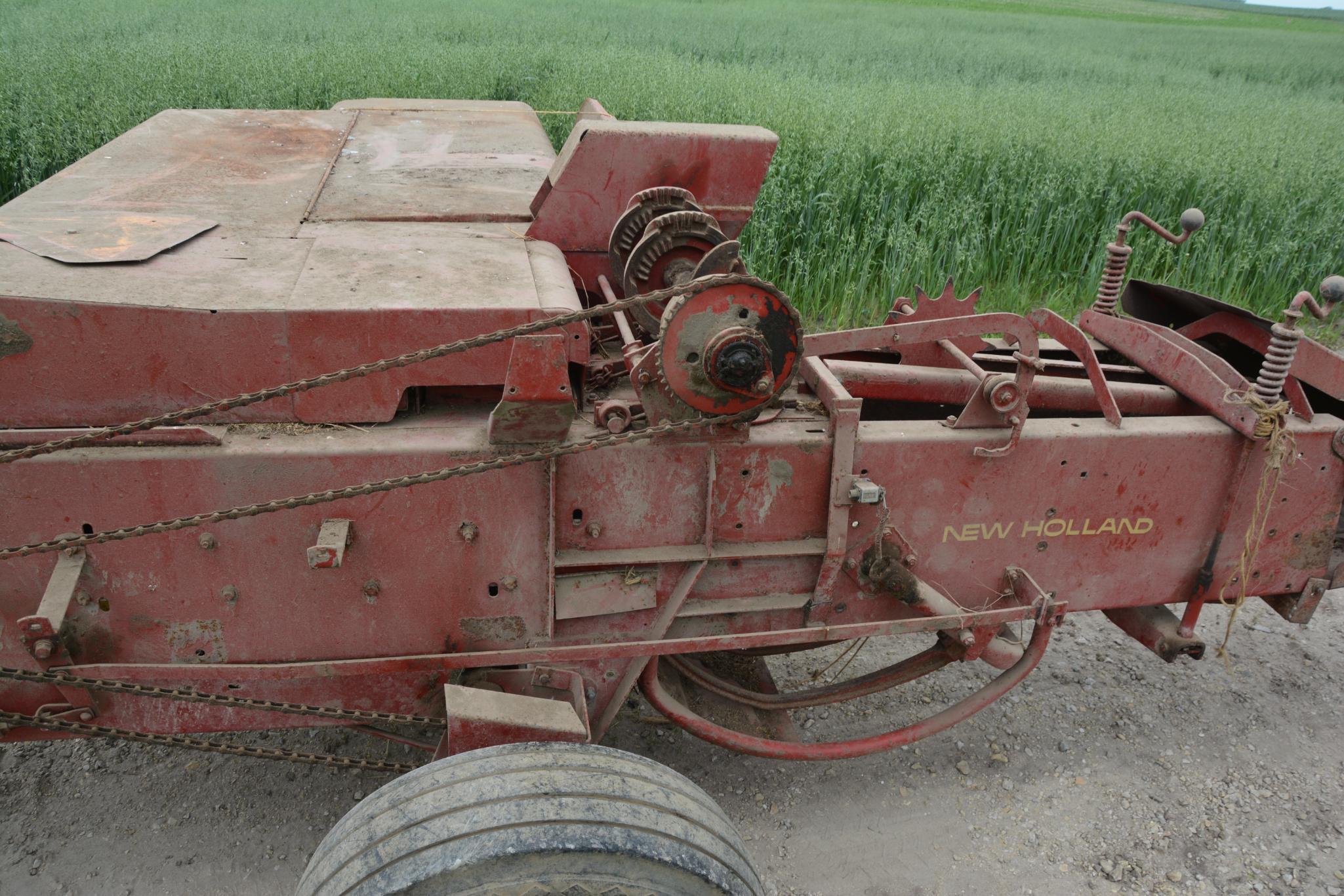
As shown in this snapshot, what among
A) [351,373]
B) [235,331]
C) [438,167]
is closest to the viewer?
[351,373]

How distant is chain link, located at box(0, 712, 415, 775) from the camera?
2.65 m

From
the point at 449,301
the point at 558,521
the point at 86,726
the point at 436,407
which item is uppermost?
the point at 449,301

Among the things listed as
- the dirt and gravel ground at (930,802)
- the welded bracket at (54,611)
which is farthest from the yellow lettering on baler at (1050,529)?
the welded bracket at (54,611)

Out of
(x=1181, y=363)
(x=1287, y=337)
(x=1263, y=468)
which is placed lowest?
(x=1263, y=468)

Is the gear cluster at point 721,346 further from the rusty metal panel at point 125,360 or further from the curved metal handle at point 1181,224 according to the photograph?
the curved metal handle at point 1181,224

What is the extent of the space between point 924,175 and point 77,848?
739 cm

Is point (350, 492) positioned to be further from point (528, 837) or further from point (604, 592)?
point (528, 837)

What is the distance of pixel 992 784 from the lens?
3797 mm

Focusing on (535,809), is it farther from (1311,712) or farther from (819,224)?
(819,224)

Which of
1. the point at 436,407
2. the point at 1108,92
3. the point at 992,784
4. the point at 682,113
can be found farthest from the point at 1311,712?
the point at 1108,92

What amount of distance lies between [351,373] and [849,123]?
25.5 feet

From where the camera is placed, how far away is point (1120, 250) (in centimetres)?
357

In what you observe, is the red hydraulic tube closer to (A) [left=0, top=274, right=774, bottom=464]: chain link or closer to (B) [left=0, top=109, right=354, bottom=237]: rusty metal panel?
(A) [left=0, top=274, right=774, bottom=464]: chain link

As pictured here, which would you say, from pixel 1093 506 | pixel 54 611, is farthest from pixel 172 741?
pixel 1093 506
